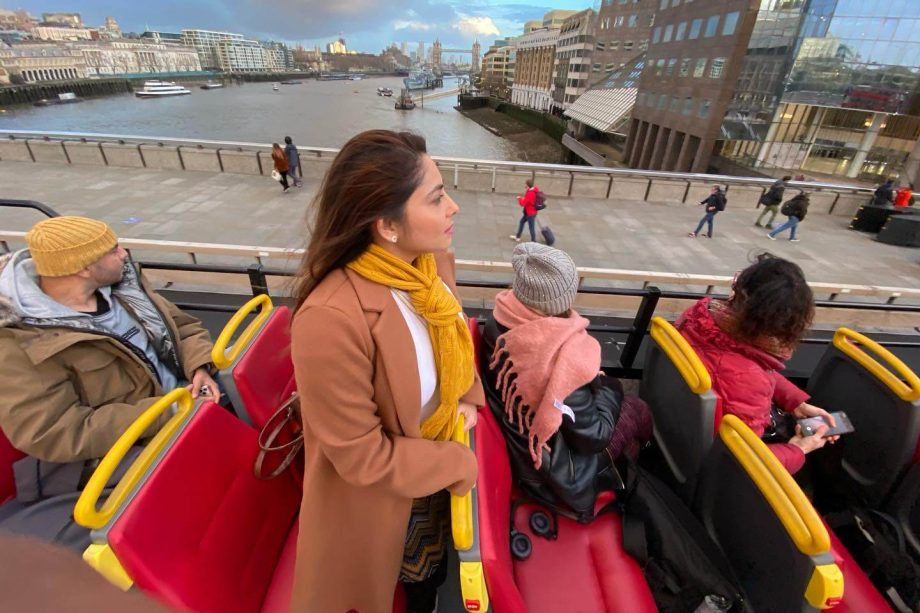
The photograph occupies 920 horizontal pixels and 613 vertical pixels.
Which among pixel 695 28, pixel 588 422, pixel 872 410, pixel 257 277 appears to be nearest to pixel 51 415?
pixel 257 277

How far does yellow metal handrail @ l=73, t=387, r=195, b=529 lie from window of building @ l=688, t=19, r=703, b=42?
39.1 meters

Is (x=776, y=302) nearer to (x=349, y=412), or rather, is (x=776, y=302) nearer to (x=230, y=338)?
(x=349, y=412)

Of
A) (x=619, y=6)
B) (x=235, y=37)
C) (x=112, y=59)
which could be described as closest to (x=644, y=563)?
(x=619, y=6)

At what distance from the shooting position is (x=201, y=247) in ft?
13.5

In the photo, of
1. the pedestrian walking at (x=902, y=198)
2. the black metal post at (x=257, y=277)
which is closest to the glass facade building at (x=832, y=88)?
the pedestrian walking at (x=902, y=198)

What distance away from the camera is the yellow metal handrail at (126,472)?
1.13m

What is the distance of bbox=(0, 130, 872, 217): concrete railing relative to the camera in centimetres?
1140

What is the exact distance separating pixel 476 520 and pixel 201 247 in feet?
13.1

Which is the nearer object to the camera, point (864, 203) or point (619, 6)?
point (864, 203)

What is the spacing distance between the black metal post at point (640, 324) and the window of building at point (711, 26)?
34.9m

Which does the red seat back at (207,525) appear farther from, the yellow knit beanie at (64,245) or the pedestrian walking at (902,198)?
the pedestrian walking at (902,198)

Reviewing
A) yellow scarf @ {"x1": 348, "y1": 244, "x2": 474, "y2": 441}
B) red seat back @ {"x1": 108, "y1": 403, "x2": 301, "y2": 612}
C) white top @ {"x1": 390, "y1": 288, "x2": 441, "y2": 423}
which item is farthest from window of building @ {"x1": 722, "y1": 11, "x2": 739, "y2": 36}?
red seat back @ {"x1": 108, "y1": 403, "x2": 301, "y2": 612}

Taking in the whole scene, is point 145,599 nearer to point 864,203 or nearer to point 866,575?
point 866,575

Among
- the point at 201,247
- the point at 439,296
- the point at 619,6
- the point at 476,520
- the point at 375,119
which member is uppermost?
the point at 619,6
